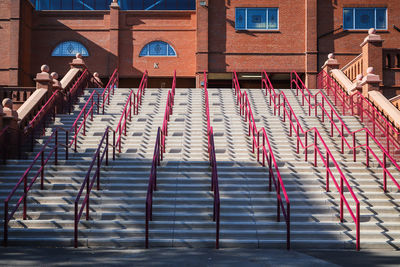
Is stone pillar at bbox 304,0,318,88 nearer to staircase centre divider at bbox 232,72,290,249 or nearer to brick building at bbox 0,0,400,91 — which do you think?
brick building at bbox 0,0,400,91

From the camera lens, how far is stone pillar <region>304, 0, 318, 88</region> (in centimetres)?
2673

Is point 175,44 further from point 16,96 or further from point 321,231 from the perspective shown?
point 321,231

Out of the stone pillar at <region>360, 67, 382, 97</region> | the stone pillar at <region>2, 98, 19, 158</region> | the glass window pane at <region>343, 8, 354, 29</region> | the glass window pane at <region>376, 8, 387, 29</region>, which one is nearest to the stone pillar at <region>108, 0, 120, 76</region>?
the glass window pane at <region>343, 8, 354, 29</region>

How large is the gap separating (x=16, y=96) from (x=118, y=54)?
11.8 m

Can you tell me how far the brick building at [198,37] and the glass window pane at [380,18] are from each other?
2.2 inches

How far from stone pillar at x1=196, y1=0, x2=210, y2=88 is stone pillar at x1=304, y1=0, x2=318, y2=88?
5.75 meters

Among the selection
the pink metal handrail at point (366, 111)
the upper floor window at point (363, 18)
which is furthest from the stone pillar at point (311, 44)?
the pink metal handrail at point (366, 111)

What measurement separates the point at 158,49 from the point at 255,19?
6.12 meters

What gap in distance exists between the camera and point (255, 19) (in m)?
27.4

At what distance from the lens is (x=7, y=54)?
2725cm

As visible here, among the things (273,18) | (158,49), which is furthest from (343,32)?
(158,49)

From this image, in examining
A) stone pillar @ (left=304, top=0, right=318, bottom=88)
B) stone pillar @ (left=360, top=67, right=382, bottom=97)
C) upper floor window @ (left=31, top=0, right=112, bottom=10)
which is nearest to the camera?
stone pillar @ (left=360, top=67, right=382, bottom=97)

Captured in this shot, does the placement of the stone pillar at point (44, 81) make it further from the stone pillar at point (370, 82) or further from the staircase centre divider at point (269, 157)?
the stone pillar at point (370, 82)

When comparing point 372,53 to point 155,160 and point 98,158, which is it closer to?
point 155,160
